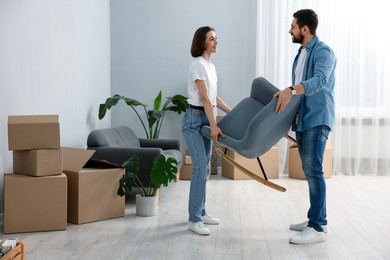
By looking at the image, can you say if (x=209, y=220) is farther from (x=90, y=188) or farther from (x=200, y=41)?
(x=200, y=41)

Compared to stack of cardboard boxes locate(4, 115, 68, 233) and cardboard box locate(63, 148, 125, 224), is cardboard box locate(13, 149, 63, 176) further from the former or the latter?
cardboard box locate(63, 148, 125, 224)

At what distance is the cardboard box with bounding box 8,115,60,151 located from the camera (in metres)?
3.78

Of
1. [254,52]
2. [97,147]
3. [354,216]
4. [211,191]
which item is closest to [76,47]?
[97,147]

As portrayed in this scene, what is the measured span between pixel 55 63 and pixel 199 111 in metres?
1.76

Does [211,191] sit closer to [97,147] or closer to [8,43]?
[97,147]

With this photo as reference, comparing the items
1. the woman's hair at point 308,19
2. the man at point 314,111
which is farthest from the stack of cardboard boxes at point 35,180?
the woman's hair at point 308,19

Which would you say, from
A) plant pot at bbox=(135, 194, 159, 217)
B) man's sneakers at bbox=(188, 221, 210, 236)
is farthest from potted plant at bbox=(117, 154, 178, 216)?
man's sneakers at bbox=(188, 221, 210, 236)

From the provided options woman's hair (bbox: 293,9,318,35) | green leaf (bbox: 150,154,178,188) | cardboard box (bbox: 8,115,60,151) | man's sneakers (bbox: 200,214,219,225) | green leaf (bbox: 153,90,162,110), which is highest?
woman's hair (bbox: 293,9,318,35)

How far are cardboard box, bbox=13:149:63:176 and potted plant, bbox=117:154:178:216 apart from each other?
57 cm

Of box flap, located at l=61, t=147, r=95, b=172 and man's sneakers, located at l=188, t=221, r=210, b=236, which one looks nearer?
man's sneakers, located at l=188, t=221, r=210, b=236

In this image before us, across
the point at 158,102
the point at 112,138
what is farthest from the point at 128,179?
the point at 158,102

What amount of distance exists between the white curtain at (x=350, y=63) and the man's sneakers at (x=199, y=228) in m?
3.46

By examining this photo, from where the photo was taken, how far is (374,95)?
23.8 feet

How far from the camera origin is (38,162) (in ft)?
12.5
